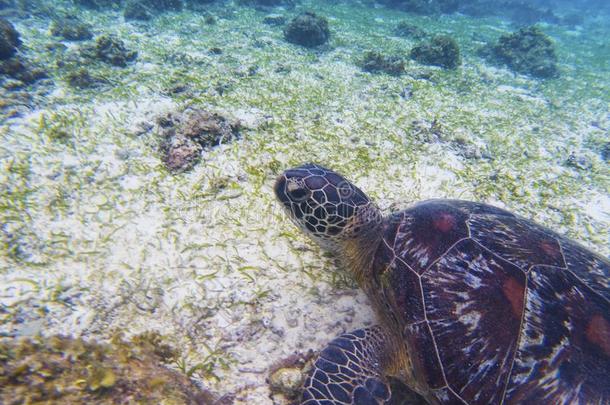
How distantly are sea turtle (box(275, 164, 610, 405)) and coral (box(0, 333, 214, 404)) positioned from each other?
0.83 meters

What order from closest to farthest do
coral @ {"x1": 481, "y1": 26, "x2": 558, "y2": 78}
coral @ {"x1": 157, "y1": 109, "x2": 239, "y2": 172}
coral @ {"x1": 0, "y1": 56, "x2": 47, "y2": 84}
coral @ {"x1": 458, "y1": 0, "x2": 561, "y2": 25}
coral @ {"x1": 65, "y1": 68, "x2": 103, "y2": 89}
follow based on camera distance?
coral @ {"x1": 157, "y1": 109, "x2": 239, "y2": 172} < coral @ {"x1": 0, "y1": 56, "x2": 47, "y2": 84} < coral @ {"x1": 65, "y1": 68, "x2": 103, "y2": 89} < coral @ {"x1": 481, "y1": 26, "x2": 558, "y2": 78} < coral @ {"x1": 458, "y1": 0, "x2": 561, "y2": 25}

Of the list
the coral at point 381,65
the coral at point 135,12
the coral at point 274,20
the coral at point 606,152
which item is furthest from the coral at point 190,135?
the coral at point 274,20

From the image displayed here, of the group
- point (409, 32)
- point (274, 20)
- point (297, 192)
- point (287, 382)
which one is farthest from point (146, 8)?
point (287, 382)

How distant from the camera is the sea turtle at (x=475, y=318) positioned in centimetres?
154

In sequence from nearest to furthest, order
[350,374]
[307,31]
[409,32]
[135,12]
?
[350,374]
[307,31]
[135,12]
[409,32]

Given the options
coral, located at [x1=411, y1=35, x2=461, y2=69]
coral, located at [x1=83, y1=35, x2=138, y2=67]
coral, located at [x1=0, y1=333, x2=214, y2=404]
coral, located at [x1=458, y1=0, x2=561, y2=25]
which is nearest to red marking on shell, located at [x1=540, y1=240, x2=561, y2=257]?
coral, located at [x1=0, y1=333, x2=214, y2=404]

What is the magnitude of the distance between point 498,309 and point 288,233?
1.94 m

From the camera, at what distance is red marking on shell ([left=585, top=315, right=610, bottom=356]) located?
5.00 feet

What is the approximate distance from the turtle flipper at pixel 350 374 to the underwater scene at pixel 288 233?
12 mm

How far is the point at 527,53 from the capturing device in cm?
902

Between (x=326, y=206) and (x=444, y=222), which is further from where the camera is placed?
(x=326, y=206)

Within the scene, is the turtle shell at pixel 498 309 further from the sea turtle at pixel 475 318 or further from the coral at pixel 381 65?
the coral at pixel 381 65

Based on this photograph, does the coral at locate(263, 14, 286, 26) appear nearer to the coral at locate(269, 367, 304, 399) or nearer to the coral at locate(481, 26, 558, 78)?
the coral at locate(481, 26, 558, 78)

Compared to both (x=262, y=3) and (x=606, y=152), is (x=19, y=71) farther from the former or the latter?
(x=262, y=3)
